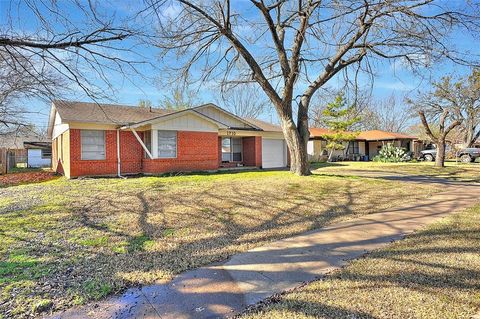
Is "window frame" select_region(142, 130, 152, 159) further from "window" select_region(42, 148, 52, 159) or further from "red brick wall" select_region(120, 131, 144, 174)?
"window" select_region(42, 148, 52, 159)

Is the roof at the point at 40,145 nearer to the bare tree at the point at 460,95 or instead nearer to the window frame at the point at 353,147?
the window frame at the point at 353,147

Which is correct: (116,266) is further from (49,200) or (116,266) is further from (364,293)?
(49,200)

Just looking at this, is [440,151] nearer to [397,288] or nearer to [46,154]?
[397,288]

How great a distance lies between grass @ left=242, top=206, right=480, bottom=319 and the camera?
279 cm

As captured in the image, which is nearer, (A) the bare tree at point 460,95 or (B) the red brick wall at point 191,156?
(B) the red brick wall at point 191,156

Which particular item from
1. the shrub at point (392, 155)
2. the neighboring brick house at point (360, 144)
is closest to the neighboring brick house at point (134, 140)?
the neighboring brick house at point (360, 144)

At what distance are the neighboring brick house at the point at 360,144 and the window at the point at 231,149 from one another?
10.9m

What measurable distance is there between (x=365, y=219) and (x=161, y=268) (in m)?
4.57

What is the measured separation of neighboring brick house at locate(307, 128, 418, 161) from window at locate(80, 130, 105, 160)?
20.0 metres

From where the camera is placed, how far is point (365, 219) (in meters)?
6.57

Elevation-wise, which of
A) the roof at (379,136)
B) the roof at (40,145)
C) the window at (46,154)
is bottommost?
the window at (46,154)

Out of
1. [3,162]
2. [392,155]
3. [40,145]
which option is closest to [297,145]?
[3,162]

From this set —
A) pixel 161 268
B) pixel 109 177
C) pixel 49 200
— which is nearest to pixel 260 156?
pixel 109 177

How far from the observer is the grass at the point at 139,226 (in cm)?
363
